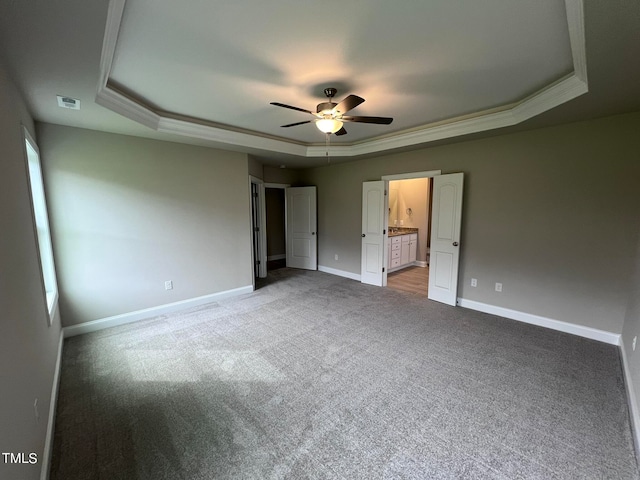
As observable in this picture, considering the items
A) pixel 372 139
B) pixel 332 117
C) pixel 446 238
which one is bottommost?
pixel 446 238

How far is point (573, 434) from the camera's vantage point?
1799mm

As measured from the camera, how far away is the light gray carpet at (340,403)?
161 cm

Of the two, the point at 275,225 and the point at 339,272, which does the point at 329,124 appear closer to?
the point at 339,272

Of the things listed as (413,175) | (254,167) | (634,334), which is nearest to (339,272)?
(413,175)

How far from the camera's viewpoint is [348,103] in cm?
234

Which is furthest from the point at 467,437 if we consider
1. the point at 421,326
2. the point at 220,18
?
the point at 220,18

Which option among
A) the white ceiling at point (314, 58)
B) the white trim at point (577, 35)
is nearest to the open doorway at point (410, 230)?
the white ceiling at point (314, 58)

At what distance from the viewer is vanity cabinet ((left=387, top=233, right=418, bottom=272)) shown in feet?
19.4

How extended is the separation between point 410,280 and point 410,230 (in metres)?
1.62

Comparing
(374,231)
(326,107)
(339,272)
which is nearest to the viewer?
(326,107)

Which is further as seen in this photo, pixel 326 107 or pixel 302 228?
pixel 302 228

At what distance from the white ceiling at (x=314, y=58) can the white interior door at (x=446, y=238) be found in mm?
966

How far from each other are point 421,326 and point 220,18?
3.64 metres

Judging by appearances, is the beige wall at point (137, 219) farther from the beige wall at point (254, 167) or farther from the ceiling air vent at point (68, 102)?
the ceiling air vent at point (68, 102)
